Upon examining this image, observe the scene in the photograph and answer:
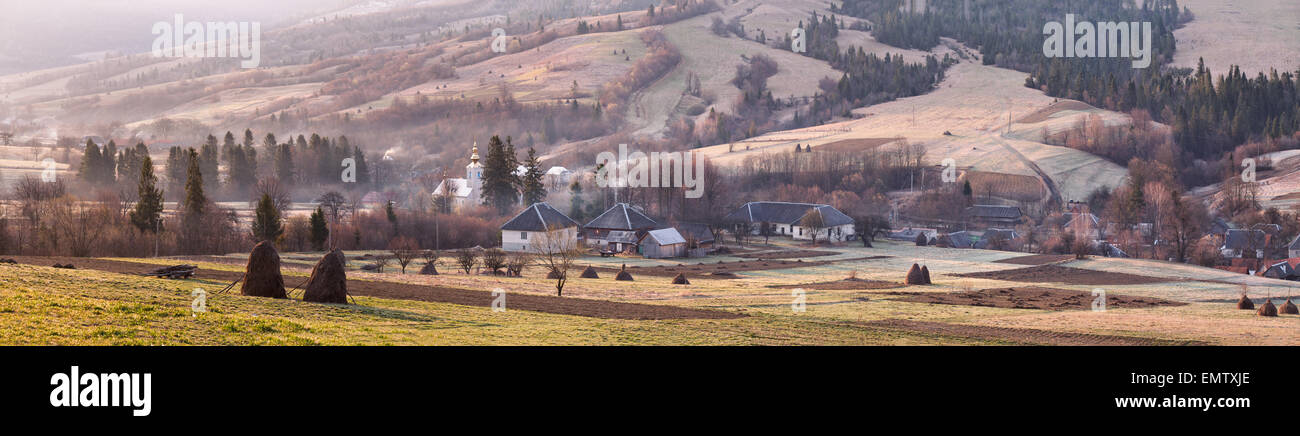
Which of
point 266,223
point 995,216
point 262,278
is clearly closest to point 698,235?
point 266,223

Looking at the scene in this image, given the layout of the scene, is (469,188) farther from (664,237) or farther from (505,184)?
(664,237)

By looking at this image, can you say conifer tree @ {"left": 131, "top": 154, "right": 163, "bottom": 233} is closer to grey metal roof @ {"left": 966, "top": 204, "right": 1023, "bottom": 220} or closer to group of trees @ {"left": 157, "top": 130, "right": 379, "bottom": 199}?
group of trees @ {"left": 157, "top": 130, "right": 379, "bottom": 199}

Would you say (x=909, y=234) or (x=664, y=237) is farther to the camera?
(x=909, y=234)

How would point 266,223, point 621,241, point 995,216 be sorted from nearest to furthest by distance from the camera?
point 266,223 → point 621,241 → point 995,216

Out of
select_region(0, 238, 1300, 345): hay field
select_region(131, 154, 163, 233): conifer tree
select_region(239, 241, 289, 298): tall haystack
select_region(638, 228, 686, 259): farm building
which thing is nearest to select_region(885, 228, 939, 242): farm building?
select_region(638, 228, 686, 259): farm building

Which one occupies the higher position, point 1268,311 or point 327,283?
point 327,283

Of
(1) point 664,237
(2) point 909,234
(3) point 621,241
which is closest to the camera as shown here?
(1) point 664,237
